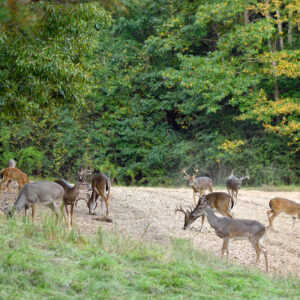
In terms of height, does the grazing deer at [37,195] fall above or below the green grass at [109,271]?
above

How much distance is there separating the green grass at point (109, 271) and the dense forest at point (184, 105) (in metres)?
9.80

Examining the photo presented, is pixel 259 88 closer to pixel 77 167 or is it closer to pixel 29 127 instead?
pixel 77 167

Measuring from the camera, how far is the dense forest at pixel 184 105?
867 inches

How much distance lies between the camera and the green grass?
18.9 feet

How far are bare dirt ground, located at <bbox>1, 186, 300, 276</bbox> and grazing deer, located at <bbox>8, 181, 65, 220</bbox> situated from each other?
74 cm

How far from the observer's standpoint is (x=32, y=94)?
10.3m

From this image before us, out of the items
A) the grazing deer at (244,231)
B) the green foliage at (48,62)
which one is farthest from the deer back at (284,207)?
the green foliage at (48,62)

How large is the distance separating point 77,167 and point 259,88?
10490mm

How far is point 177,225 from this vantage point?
38.6 ft

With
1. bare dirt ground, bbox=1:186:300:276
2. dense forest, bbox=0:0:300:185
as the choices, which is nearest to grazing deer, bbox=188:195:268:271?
bare dirt ground, bbox=1:186:300:276

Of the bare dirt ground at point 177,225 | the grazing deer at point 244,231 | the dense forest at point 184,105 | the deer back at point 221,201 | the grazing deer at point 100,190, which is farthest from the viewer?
the dense forest at point 184,105

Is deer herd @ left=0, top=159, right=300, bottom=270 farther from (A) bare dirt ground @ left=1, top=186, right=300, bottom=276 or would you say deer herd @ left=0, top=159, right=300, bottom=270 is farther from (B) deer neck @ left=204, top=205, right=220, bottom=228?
(A) bare dirt ground @ left=1, top=186, right=300, bottom=276

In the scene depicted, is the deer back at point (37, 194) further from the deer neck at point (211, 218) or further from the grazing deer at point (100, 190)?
the deer neck at point (211, 218)

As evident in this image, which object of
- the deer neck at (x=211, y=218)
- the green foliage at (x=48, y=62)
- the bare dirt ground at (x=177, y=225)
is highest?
the green foliage at (x=48, y=62)
